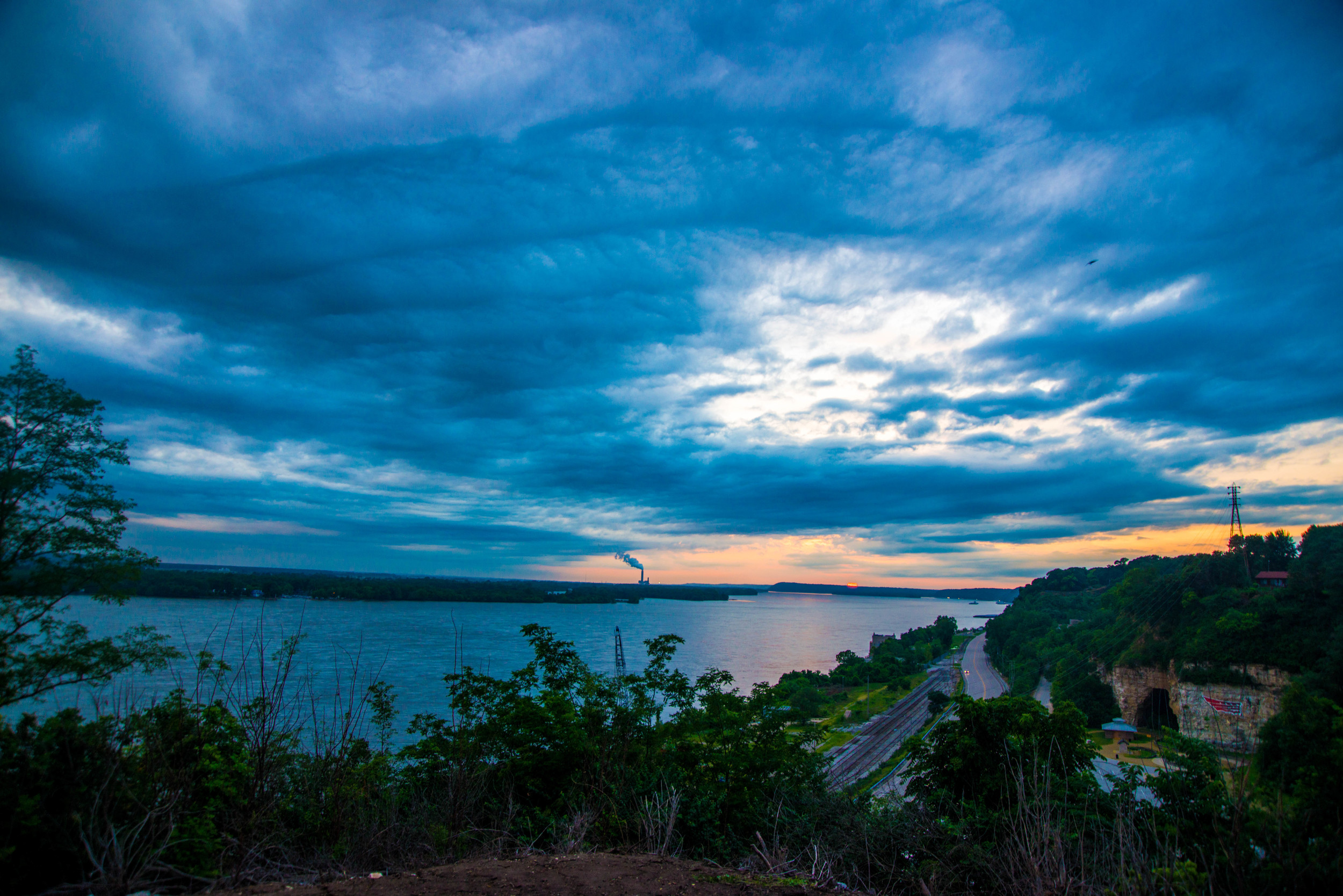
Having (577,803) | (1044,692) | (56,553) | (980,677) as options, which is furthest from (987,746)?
(980,677)

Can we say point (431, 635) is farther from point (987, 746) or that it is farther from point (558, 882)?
point (558, 882)

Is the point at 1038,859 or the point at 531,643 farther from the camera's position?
the point at 531,643

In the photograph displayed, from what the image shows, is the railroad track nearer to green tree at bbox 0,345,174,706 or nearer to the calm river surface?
the calm river surface

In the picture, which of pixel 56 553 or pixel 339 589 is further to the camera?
pixel 339 589

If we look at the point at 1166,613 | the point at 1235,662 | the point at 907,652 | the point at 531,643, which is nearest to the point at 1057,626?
the point at 907,652

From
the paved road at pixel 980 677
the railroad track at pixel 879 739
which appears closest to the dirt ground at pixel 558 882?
the railroad track at pixel 879 739

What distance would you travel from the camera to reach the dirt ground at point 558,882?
4.83m

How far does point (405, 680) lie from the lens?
34500 mm

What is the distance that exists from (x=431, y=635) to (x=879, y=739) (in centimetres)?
4181

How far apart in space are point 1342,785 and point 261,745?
14.9 m

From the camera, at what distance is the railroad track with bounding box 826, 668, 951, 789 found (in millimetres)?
30000

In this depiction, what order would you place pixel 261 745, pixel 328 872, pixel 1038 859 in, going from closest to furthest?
pixel 1038 859 < pixel 328 872 < pixel 261 745

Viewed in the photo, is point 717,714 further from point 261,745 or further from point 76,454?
point 76,454

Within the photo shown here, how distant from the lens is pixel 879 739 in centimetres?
3841
